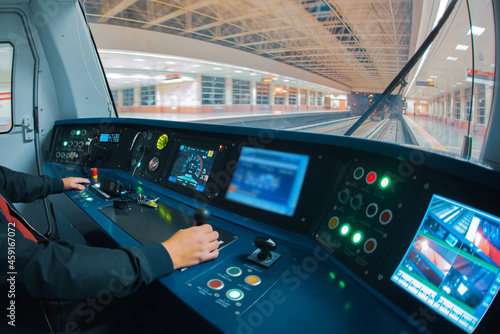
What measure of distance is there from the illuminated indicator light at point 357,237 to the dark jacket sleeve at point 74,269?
65 cm

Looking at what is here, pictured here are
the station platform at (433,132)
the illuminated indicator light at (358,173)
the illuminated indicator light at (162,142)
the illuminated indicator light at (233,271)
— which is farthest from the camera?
the illuminated indicator light at (162,142)

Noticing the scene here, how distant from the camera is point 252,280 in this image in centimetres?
87

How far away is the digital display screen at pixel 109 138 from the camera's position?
249cm

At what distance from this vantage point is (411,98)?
146 centimetres

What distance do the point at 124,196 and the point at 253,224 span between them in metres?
A: 0.93

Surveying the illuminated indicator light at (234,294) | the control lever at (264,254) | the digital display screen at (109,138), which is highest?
the digital display screen at (109,138)

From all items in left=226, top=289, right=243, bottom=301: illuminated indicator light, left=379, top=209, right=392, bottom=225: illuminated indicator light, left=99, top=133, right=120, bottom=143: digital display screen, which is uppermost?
left=99, top=133, right=120, bottom=143: digital display screen

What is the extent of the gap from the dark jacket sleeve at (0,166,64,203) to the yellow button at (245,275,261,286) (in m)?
1.64

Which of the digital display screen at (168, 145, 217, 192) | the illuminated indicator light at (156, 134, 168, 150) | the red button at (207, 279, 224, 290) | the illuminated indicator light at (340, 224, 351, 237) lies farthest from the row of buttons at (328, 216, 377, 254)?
the illuminated indicator light at (156, 134, 168, 150)

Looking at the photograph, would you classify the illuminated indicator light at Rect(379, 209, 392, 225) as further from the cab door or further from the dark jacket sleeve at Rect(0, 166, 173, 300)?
the cab door

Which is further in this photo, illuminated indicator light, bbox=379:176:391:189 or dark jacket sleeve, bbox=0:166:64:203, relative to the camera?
dark jacket sleeve, bbox=0:166:64:203

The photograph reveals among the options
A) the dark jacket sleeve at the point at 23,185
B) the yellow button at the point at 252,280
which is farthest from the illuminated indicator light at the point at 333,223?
the dark jacket sleeve at the point at 23,185

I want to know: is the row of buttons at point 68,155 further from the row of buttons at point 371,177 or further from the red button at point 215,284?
the row of buttons at point 371,177

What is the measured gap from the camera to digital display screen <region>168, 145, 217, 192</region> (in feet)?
5.24
